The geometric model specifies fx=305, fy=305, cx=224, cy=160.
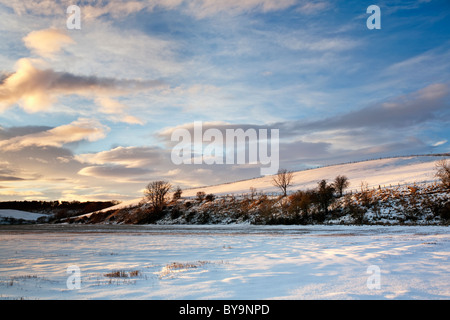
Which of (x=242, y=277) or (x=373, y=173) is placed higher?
(x=373, y=173)

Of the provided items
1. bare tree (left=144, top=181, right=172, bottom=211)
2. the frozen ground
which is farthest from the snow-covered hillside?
the frozen ground

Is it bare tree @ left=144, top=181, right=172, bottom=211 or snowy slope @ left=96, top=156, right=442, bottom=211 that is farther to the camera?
bare tree @ left=144, top=181, right=172, bottom=211

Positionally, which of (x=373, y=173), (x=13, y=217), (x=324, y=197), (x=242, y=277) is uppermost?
(x=373, y=173)

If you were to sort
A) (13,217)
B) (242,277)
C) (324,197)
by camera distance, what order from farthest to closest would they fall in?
(13,217) < (324,197) < (242,277)

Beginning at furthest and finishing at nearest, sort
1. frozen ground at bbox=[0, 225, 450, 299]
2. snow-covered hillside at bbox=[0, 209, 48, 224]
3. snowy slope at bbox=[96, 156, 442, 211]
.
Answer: snow-covered hillside at bbox=[0, 209, 48, 224] → snowy slope at bbox=[96, 156, 442, 211] → frozen ground at bbox=[0, 225, 450, 299]

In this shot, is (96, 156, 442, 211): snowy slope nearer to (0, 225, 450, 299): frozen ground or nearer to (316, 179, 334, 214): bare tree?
(316, 179, 334, 214): bare tree

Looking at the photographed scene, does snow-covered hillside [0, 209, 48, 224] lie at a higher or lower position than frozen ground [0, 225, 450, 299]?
lower

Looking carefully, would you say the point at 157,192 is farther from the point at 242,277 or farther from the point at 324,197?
the point at 242,277

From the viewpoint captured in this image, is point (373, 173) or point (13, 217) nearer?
point (373, 173)

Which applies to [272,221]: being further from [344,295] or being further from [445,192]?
[344,295]

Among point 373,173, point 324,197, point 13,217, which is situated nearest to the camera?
point 324,197

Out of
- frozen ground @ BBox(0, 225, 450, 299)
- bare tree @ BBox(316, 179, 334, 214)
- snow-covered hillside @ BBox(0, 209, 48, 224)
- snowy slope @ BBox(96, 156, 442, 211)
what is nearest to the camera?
frozen ground @ BBox(0, 225, 450, 299)

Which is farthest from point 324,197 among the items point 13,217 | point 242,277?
point 13,217
